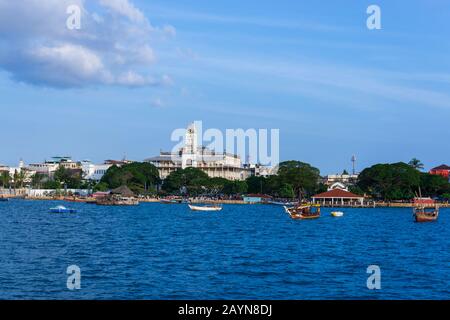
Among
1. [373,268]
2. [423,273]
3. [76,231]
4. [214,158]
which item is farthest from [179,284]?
[214,158]

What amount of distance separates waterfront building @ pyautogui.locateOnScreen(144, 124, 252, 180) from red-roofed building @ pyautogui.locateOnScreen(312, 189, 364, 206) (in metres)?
43.6

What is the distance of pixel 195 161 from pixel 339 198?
50.0 m

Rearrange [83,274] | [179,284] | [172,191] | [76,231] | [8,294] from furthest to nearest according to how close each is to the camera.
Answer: [172,191], [76,231], [83,274], [179,284], [8,294]

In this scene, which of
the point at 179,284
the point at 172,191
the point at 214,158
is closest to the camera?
the point at 179,284

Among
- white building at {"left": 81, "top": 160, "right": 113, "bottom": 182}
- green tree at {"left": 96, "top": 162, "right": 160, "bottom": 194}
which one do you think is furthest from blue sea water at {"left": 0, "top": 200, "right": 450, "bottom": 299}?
white building at {"left": 81, "top": 160, "right": 113, "bottom": 182}

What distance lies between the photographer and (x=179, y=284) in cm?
2122

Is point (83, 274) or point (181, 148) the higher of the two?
point (181, 148)

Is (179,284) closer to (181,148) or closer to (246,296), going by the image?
(246,296)

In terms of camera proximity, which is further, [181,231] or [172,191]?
[172,191]

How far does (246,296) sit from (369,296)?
3.76m

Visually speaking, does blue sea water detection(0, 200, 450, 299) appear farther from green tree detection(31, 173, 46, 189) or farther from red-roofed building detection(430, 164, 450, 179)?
red-roofed building detection(430, 164, 450, 179)

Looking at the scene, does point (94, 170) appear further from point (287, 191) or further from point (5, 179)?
point (287, 191)

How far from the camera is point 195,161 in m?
161
